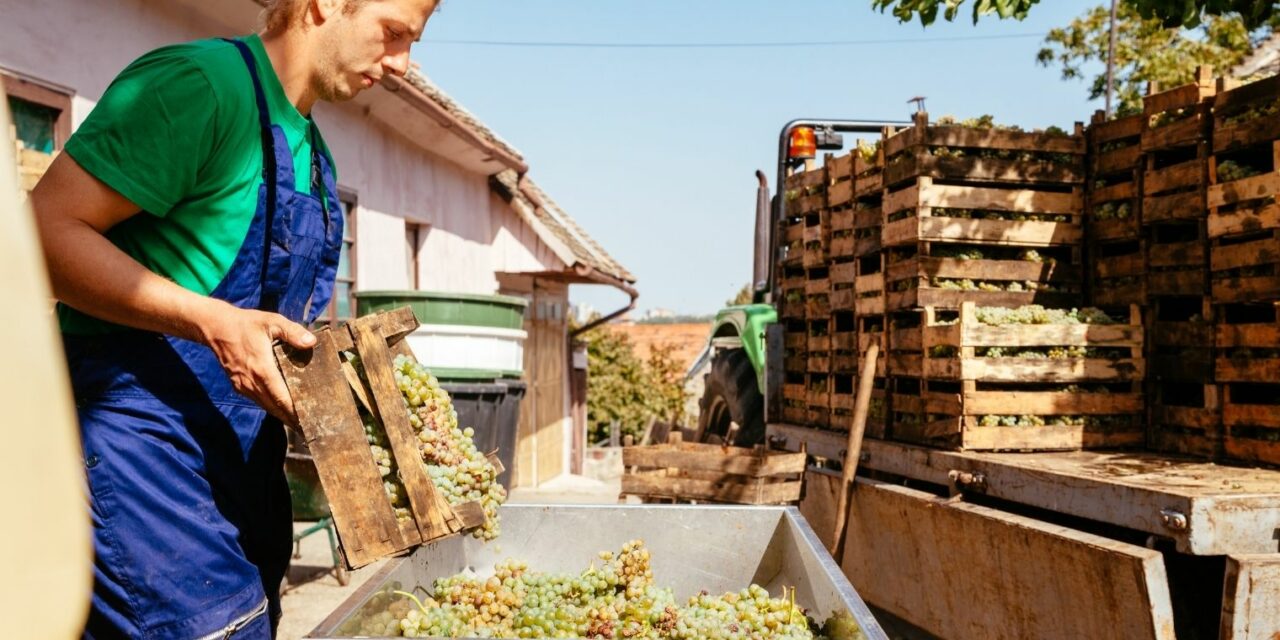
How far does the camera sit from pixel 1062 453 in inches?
199

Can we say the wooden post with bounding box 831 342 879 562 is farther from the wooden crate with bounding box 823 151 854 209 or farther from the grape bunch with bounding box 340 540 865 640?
the grape bunch with bounding box 340 540 865 640

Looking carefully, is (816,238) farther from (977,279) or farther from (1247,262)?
(1247,262)

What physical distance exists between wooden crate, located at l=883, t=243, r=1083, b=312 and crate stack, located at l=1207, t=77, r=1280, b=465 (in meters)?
1.10

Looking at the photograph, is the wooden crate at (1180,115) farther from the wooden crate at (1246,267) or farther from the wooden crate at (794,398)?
the wooden crate at (794,398)

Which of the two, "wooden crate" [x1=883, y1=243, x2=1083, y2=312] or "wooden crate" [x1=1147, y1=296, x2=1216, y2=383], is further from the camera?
"wooden crate" [x1=883, y1=243, x2=1083, y2=312]

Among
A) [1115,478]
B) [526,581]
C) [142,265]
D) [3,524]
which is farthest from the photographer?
[1115,478]

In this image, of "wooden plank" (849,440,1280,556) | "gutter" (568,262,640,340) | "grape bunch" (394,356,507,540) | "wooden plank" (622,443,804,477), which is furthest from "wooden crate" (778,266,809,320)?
"gutter" (568,262,640,340)

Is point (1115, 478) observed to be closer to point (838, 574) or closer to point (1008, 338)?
point (1008, 338)

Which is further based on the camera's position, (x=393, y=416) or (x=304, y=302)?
(x=304, y=302)

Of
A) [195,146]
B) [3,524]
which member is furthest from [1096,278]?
[3,524]

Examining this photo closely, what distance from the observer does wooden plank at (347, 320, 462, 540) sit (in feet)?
7.29

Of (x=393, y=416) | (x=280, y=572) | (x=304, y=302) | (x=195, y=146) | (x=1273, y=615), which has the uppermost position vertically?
(x=195, y=146)

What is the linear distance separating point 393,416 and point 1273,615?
2834mm

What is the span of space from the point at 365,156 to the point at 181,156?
864 cm
